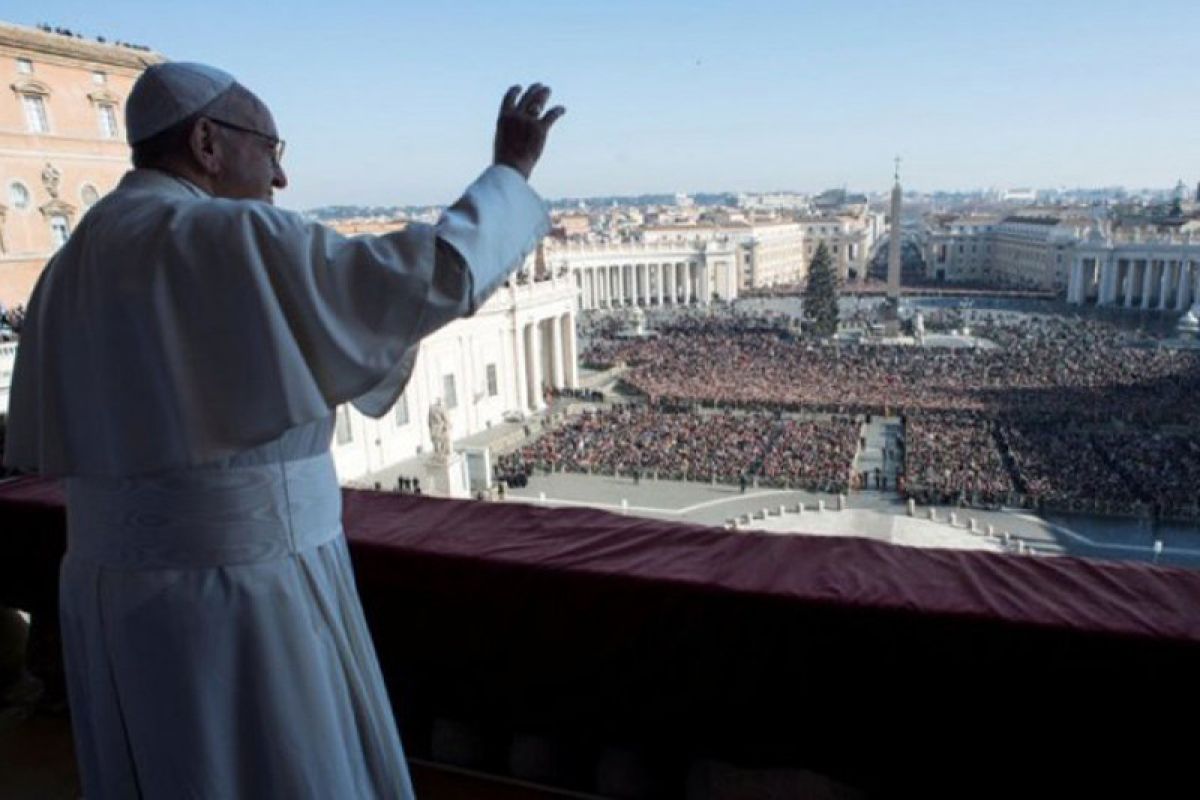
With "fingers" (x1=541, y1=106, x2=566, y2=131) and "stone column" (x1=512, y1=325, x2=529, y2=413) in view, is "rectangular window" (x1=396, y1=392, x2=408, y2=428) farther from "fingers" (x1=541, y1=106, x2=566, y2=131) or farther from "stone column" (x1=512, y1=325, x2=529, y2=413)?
"fingers" (x1=541, y1=106, x2=566, y2=131)

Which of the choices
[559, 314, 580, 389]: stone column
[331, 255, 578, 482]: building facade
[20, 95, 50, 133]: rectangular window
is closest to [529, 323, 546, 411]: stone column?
[331, 255, 578, 482]: building facade

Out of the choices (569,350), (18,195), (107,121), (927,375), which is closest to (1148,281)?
(927,375)

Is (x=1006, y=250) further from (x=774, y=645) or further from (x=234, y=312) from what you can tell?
(x=234, y=312)

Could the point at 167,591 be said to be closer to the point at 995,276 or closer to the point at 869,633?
the point at 869,633

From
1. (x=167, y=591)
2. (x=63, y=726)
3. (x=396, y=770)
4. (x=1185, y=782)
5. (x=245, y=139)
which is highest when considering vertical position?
(x=245, y=139)

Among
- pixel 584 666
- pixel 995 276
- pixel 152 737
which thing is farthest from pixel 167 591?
pixel 995 276

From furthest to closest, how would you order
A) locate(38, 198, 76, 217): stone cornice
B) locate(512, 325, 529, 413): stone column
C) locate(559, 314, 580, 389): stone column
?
locate(559, 314, 580, 389): stone column → locate(512, 325, 529, 413): stone column → locate(38, 198, 76, 217): stone cornice
